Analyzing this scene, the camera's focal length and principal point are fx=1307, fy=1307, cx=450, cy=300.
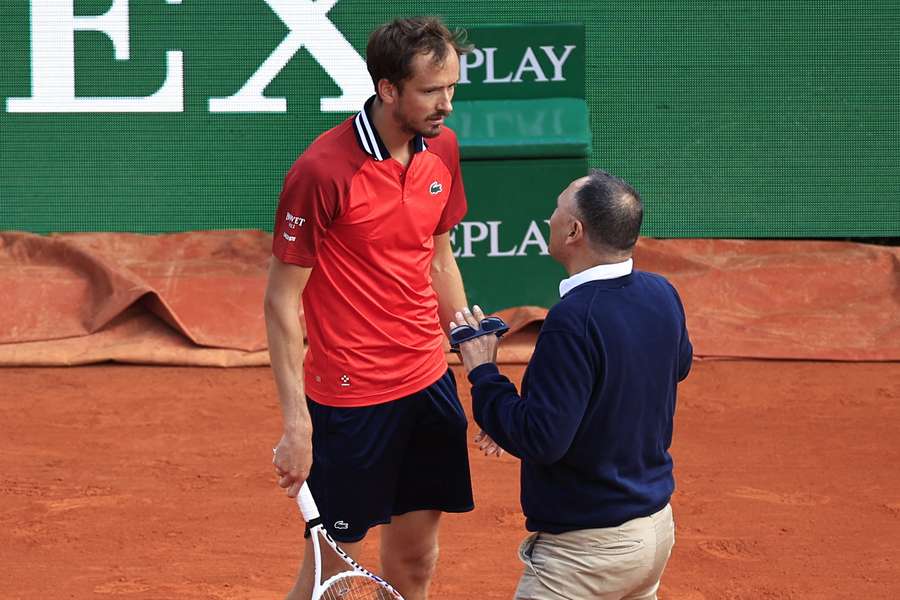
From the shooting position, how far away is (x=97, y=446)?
6621mm

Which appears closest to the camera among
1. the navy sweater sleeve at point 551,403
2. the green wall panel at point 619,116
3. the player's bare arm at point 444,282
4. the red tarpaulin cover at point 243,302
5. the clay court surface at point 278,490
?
the navy sweater sleeve at point 551,403

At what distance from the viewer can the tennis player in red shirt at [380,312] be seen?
133 inches

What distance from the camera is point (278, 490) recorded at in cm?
591

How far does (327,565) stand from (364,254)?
2.80ft

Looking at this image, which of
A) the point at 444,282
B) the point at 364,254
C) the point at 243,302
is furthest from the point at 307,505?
the point at 243,302

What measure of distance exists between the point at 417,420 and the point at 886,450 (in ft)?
11.7

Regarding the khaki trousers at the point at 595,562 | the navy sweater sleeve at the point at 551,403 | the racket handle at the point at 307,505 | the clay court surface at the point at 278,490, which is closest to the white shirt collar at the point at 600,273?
the navy sweater sleeve at the point at 551,403

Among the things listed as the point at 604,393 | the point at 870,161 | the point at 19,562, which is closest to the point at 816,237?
the point at 870,161

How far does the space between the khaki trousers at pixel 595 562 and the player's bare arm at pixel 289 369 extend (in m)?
0.72

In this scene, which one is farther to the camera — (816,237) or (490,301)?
(816,237)

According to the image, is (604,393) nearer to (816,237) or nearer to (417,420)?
(417,420)

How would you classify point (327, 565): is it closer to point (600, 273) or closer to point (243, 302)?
point (600, 273)

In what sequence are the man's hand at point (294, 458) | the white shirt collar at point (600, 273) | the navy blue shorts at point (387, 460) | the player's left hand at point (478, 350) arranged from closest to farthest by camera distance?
the white shirt collar at point (600, 273) < the player's left hand at point (478, 350) < the man's hand at point (294, 458) < the navy blue shorts at point (387, 460)

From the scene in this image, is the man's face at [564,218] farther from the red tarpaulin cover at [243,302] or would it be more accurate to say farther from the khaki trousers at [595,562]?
the red tarpaulin cover at [243,302]
